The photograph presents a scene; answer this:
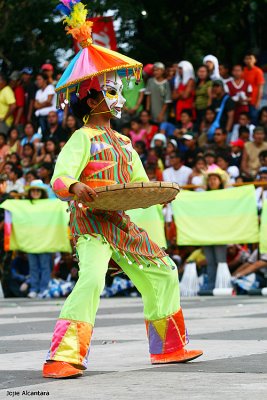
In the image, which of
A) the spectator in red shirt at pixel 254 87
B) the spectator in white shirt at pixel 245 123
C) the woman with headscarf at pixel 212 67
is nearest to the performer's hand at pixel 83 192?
the spectator in white shirt at pixel 245 123

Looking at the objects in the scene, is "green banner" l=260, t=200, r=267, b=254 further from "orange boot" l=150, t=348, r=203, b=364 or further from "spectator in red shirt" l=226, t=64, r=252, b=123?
"orange boot" l=150, t=348, r=203, b=364

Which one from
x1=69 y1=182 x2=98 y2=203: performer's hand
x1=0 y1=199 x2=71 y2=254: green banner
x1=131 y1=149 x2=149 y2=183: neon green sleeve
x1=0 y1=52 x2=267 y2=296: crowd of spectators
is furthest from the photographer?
x1=0 y1=52 x2=267 y2=296: crowd of spectators

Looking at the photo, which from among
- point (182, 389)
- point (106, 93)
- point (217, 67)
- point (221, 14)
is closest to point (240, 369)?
point (182, 389)

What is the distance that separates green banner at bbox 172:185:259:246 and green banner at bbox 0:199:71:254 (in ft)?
5.46

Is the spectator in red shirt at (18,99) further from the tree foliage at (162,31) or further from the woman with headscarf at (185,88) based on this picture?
the woman with headscarf at (185,88)

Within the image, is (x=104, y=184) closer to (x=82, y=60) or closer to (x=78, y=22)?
(x=82, y=60)

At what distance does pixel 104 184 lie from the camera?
700 centimetres

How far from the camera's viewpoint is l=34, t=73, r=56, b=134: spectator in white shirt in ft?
72.8

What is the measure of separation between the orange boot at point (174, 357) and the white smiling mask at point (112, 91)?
1.46 meters

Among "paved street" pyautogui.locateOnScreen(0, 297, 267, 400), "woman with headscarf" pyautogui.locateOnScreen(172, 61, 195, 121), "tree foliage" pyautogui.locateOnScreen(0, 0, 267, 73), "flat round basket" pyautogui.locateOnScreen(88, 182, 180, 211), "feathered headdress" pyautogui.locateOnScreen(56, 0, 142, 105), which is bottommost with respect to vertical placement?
"paved street" pyautogui.locateOnScreen(0, 297, 267, 400)

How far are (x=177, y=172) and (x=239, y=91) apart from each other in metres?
2.53

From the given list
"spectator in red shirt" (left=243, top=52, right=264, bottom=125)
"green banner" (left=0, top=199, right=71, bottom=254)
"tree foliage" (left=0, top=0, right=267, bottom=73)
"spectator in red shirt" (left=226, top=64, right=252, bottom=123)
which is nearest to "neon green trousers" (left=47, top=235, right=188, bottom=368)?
"green banner" (left=0, top=199, right=71, bottom=254)

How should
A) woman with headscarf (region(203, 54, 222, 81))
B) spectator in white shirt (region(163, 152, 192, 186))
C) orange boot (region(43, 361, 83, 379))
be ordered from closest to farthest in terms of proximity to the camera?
1. orange boot (region(43, 361, 83, 379))
2. spectator in white shirt (region(163, 152, 192, 186))
3. woman with headscarf (region(203, 54, 222, 81))

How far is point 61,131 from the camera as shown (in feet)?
70.0
